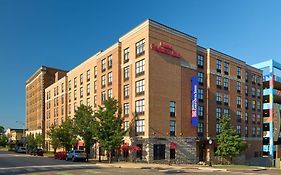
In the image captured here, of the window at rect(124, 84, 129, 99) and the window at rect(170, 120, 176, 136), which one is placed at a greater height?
the window at rect(124, 84, 129, 99)

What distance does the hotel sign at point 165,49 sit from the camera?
50912 mm

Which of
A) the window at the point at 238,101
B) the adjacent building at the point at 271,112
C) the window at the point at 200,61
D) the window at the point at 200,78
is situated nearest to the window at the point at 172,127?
the window at the point at 200,78

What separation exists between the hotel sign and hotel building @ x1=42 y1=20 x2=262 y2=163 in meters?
0.15

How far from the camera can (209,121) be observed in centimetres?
6297

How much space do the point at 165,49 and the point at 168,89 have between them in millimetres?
6362

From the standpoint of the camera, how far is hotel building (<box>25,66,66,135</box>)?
11556cm

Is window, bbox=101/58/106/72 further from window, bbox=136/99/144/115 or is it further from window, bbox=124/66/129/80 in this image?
window, bbox=136/99/144/115

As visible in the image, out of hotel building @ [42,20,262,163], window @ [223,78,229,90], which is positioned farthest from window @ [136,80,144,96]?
window @ [223,78,229,90]

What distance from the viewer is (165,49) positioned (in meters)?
52.4

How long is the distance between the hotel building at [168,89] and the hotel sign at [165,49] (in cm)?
15

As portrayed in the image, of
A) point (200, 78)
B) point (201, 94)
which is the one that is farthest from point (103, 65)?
point (201, 94)

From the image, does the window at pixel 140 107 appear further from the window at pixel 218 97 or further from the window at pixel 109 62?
the window at pixel 218 97

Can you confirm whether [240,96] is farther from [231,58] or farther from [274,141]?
[274,141]

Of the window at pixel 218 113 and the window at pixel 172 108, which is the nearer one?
the window at pixel 172 108
